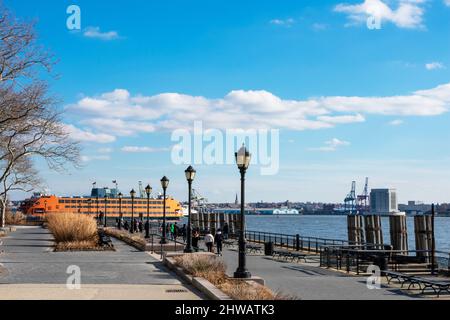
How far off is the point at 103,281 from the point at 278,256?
16544 millimetres

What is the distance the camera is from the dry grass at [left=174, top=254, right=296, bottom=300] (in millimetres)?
12586

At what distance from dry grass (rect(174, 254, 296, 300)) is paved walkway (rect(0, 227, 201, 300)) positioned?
615mm

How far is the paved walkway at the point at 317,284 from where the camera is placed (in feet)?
51.3

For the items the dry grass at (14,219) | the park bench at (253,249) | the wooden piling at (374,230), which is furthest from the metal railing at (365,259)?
the dry grass at (14,219)

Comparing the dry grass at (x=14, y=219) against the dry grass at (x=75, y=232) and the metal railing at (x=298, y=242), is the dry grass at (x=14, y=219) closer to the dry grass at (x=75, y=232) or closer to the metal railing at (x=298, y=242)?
the metal railing at (x=298, y=242)

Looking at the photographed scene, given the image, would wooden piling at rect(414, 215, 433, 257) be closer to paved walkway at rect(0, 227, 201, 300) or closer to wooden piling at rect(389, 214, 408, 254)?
wooden piling at rect(389, 214, 408, 254)

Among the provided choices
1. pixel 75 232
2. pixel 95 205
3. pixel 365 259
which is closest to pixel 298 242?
pixel 365 259

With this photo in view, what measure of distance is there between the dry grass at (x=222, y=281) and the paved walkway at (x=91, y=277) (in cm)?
62

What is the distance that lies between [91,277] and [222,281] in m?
4.39

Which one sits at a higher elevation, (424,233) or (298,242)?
(424,233)

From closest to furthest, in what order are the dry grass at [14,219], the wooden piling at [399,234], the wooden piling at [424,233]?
the wooden piling at [424,233]
the wooden piling at [399,234]
the dry grass at [14,219]

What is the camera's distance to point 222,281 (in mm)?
15680

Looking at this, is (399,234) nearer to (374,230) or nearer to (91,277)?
(374,230)
